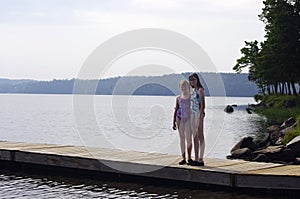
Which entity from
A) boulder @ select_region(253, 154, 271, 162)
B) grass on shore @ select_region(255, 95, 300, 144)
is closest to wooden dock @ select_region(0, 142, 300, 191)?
boulder @ select_region(253, 154, 271, 162)

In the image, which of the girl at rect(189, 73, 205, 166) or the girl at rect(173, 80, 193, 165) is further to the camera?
the girl at rect(173, 80, 193, 165)

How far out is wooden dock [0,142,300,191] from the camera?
14266mm

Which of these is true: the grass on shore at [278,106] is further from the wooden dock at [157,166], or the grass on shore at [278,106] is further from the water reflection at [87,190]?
the water reflection at [87,190]

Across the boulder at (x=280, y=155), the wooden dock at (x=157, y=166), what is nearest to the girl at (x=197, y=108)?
the wooden dock at (x=157, y=166)

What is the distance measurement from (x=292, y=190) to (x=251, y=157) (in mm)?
9532

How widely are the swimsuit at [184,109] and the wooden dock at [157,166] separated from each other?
4.46ft

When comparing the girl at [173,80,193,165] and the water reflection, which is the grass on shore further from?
the girl at [173,80,193,165]

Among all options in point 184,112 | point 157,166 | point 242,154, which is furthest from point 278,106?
point 184,112

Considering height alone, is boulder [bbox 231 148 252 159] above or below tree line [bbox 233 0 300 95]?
below

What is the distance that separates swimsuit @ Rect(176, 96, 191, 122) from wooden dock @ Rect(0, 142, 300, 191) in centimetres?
136

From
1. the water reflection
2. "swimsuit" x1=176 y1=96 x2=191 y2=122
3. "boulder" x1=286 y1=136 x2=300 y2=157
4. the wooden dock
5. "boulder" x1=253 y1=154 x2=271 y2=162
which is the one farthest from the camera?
"boulder" x1=253 y1=154 x2=271 y2=162

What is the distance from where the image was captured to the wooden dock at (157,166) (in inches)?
562

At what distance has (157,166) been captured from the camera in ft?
51.9

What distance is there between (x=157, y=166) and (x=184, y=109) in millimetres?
1943
